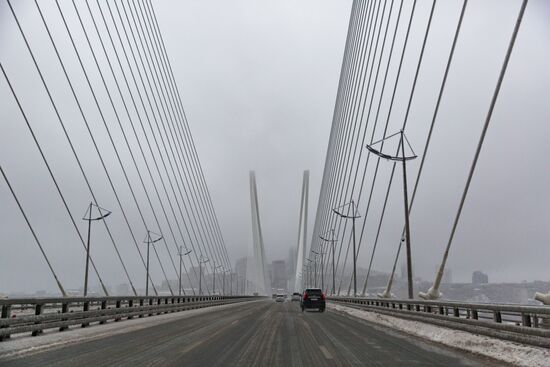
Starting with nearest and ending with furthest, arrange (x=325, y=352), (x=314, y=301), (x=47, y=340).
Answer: (x=325, y=352), (x=47, y=340), (x=314, y=301)

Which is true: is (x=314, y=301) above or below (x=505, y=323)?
above

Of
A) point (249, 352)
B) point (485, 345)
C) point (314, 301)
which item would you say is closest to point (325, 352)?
point (249, 352)

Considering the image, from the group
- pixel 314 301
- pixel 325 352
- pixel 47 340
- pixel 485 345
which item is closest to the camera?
pixel 485 345

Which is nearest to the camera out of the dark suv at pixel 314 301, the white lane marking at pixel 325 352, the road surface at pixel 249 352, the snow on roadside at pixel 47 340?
the road surface at pixel 249 352

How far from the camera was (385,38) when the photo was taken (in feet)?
93.5

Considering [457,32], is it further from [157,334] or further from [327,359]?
[157,334]

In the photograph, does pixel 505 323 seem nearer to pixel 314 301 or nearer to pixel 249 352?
pixel 249 352

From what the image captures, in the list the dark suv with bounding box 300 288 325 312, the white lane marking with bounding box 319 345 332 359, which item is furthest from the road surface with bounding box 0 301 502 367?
the dark suv with bounding box 300 288 325 312

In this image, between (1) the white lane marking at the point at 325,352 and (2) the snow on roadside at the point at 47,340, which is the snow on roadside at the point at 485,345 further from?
(2) the snow on roadside at the point at 47,340

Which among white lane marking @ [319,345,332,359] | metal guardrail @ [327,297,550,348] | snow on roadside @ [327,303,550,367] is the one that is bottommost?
white lane marking @ [319,345,332,359]

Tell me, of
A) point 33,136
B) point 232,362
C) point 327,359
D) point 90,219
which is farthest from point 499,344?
point 90,219

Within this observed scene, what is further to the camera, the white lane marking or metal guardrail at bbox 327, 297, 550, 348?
the white lane marking

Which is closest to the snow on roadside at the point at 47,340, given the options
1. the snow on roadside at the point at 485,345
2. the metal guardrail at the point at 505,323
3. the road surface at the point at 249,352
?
the road surface at the point at 249,352

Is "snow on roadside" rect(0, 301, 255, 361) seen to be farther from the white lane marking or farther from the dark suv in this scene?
the dark suv
